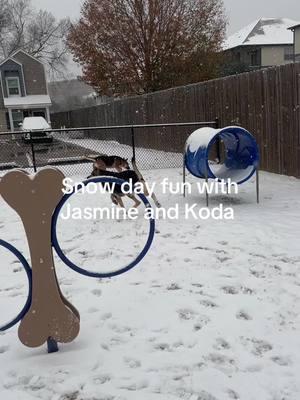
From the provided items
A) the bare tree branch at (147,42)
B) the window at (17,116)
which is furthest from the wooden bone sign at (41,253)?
the window at (17,116)

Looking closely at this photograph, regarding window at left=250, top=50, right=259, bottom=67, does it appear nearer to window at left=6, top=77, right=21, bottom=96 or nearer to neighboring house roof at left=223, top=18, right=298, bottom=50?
neighboring house roof at left=223, top=18, right=298, bottom=50

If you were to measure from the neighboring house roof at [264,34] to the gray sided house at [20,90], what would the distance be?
890 inches

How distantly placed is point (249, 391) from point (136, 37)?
67.4 feet

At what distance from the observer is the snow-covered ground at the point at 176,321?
2.57 meters

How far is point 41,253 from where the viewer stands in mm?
2873

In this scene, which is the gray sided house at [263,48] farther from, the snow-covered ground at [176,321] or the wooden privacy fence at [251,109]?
the snow-covered ground at [176,321]

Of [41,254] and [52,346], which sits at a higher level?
[41,254]

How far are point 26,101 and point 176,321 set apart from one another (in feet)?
107

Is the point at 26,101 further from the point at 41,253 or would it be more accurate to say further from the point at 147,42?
the point at 41,253

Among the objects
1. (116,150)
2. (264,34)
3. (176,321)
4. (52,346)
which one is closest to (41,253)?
(52,346)

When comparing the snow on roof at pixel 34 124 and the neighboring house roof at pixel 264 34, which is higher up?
the neighboring house roof at pixel 264 34

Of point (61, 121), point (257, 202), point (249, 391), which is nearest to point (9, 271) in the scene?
point (249, 391)

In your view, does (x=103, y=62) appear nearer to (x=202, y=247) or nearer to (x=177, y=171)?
(x=177, y=171)

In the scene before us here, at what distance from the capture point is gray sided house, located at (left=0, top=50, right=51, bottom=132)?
1298 inches
